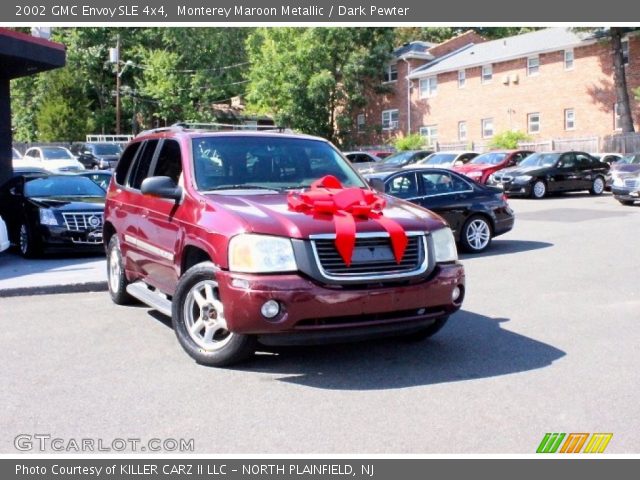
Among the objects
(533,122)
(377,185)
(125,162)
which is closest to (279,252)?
(377,185)

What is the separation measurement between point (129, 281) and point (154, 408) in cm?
332

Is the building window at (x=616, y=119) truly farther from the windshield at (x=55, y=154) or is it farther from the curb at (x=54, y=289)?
the curb at (x=54, y=289)

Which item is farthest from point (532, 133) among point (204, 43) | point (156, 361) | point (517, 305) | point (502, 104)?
point (156, 361)

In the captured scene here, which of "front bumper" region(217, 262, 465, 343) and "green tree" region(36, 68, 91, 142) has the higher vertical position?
"green tree" region(36, 68, 91, 142)

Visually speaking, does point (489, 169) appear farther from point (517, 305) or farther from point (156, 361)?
point (156, 361)

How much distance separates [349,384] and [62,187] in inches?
373

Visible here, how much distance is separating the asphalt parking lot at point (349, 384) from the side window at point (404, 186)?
4.51m

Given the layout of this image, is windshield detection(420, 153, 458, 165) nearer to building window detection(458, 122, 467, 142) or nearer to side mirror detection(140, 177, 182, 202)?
building window detection(458, 122, 467, 142)

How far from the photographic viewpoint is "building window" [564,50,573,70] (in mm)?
41391

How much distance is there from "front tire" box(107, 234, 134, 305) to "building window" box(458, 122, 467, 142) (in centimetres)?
4112

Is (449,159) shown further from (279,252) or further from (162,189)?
(279,252)

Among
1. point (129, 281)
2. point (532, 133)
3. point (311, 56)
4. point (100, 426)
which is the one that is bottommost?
point (100, 426)

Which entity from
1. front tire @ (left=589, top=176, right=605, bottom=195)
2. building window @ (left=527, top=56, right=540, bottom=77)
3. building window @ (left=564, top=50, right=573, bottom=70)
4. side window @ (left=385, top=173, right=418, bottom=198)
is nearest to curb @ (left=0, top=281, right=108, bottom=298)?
side window @ (left=385, top=173, right=418, bottom=198)

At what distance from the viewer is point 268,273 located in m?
5.27
